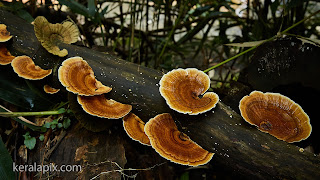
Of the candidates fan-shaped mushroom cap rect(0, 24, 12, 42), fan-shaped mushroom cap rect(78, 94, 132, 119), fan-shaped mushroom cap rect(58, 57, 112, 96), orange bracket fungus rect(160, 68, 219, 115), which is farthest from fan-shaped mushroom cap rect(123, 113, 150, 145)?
fan-shaped mushroom cap rect(0, 24, 12, 42)

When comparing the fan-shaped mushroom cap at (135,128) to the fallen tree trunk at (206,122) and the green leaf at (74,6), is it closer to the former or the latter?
the fallen tree trunk at (206,122)

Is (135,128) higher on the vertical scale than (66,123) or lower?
higher

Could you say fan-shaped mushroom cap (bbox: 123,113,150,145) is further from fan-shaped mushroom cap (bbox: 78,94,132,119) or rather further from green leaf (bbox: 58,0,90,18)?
green leaf (bbox: 58,0,90,18)

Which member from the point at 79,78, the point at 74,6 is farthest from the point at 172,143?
the point at 74,6

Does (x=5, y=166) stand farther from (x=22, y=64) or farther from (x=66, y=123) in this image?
(x=22, y=64)

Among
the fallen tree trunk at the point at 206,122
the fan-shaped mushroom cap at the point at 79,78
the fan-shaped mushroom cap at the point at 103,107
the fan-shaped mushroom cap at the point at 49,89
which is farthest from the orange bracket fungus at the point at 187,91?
the fan-shaped mushroom cap at the point at 49,89
